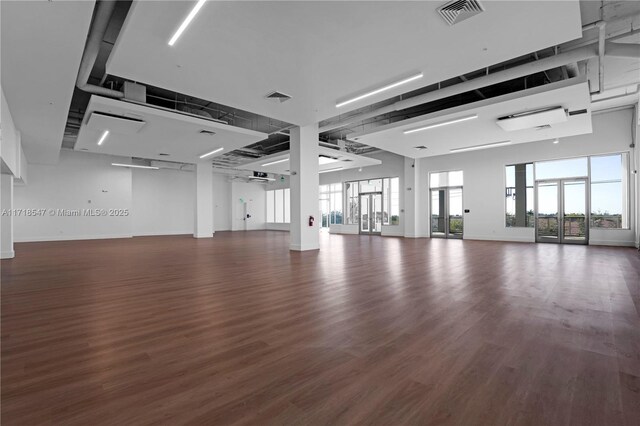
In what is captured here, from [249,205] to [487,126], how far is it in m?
16.6

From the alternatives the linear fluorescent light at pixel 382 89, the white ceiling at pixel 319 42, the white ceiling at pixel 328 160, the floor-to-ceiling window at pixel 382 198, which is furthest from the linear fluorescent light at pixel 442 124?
the floor-to-ceiling window at pixel 382 198

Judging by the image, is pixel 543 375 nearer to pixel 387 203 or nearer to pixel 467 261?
pixel 467 261

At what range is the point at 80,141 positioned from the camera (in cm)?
1005

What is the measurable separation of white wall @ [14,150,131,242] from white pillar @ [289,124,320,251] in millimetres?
10838

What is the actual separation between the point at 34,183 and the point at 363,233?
15.5m

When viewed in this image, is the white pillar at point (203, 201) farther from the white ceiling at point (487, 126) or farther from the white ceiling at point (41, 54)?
the white ceiling at point (487, 126)

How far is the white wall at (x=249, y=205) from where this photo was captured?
69.2 ft

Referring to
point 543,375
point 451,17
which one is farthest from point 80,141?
point 543,375

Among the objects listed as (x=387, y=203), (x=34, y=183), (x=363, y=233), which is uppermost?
(x=34, y=183)

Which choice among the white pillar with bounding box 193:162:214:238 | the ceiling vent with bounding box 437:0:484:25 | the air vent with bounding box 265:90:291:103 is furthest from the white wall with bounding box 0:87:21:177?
the ceiling vent with bounding box 437:0:484:25

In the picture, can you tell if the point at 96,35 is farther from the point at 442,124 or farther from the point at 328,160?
the point at 328,160

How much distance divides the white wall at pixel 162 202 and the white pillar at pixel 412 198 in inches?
450

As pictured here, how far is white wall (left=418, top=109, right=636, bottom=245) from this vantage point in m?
9.59

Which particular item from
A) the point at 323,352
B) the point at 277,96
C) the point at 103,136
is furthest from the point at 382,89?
the point at 103,136
